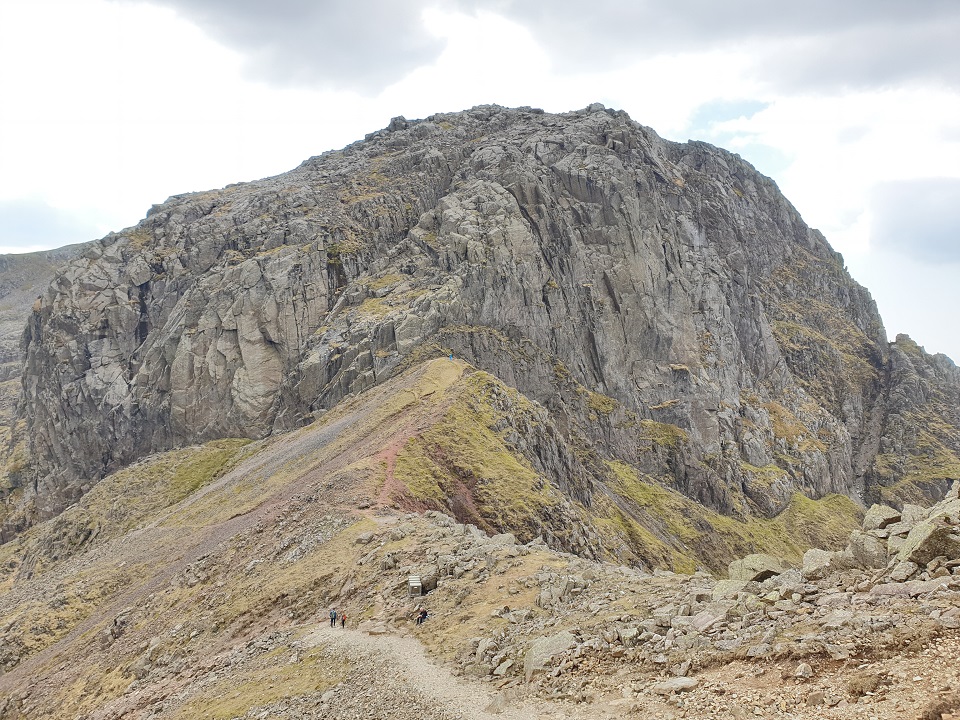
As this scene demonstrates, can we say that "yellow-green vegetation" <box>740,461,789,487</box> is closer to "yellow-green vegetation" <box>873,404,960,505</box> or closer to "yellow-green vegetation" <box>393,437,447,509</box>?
"yellow-green vegetation" <box>873,404,960,505</box>

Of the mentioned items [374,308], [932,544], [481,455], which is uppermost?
[374,308]

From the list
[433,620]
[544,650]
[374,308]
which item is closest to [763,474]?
[374,308]

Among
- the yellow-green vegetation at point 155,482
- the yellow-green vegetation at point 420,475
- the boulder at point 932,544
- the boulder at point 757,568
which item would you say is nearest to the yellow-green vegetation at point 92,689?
the yellow-green vegetation at point 420,475

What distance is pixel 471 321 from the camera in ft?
300

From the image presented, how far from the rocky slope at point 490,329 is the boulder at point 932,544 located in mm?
49734

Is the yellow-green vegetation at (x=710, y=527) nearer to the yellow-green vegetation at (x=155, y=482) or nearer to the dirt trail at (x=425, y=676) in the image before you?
the dirt trail at (x=425, y=676)

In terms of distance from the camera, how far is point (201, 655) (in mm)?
33219

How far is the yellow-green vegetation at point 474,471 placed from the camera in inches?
Answer: 2002

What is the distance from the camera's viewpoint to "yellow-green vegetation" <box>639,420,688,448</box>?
10262cm

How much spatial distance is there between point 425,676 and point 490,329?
238 ft

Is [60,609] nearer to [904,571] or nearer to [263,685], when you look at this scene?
[263,685]

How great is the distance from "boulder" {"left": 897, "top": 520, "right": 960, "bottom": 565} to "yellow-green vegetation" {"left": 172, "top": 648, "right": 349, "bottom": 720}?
1980 centimetres

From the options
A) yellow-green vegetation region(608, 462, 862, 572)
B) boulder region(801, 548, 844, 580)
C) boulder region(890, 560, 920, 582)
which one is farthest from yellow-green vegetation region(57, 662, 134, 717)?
yellow-green vegetation region(608, 462, 862, 572)

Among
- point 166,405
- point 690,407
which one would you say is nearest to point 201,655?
point 166,405
